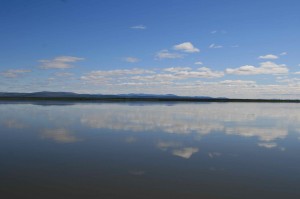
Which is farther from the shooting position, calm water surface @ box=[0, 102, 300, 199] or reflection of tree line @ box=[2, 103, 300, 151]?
reflection of tree line @ box=[2, 103, 300, 151]

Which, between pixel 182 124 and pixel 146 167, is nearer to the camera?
pixel 146 167

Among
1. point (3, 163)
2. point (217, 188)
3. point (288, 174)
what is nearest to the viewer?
point (217, 188)

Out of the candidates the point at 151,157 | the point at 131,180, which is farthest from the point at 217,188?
the point at 151,157

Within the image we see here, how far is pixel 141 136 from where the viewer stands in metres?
21.2

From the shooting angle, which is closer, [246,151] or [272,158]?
[272,158]

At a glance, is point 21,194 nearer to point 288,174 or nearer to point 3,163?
point 3,163

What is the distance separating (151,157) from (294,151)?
706 centimetres

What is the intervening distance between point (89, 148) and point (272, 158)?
8141mm

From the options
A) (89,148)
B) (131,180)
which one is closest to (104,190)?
(131,180)

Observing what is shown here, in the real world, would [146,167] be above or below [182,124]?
below

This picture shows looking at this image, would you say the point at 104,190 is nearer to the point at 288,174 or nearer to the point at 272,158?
the point at 288,174

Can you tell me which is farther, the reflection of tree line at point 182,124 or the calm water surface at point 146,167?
the reflection of tree line at point 182,124

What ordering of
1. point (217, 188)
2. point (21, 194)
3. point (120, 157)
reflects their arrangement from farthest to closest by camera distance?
1. point (120, 157)
2. point (217, 188)
3. point (21, 194)

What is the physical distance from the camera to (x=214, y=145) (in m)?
17.9
